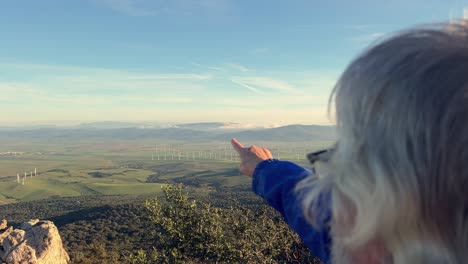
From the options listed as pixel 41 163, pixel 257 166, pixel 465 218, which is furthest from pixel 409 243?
pixel 41 163

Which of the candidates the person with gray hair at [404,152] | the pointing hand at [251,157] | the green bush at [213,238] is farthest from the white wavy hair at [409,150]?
the green bush at [213,238]

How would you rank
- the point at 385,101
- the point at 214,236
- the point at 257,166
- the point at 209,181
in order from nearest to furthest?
the point at 385,101
the point at 257,166
the point at 214,236
the point at 209,181

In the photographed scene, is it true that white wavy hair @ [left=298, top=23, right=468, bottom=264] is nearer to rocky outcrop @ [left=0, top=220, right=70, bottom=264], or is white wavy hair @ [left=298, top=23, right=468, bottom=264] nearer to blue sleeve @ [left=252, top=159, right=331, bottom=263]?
blue sleeve @ [left=252, top=159, right=331, bottom=263]

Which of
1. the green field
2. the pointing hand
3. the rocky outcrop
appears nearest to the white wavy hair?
the pointing hand

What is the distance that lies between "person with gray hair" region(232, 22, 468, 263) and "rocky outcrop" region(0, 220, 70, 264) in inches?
994

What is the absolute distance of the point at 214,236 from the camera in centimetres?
1357

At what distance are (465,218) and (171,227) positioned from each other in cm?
1350

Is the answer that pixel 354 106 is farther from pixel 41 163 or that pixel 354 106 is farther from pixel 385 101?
pixel 41 163

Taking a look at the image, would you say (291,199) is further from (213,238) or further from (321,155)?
(213,238)

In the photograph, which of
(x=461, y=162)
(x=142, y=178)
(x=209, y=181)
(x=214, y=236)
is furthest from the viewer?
(x=142, y=178)

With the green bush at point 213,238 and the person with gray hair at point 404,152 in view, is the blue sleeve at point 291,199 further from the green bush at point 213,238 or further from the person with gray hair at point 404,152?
the green bush at point 213,238

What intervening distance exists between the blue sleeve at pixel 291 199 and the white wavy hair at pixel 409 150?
20 cm

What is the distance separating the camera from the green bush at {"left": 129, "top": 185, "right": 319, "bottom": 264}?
12641 mm

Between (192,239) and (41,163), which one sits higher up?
(192,239)
